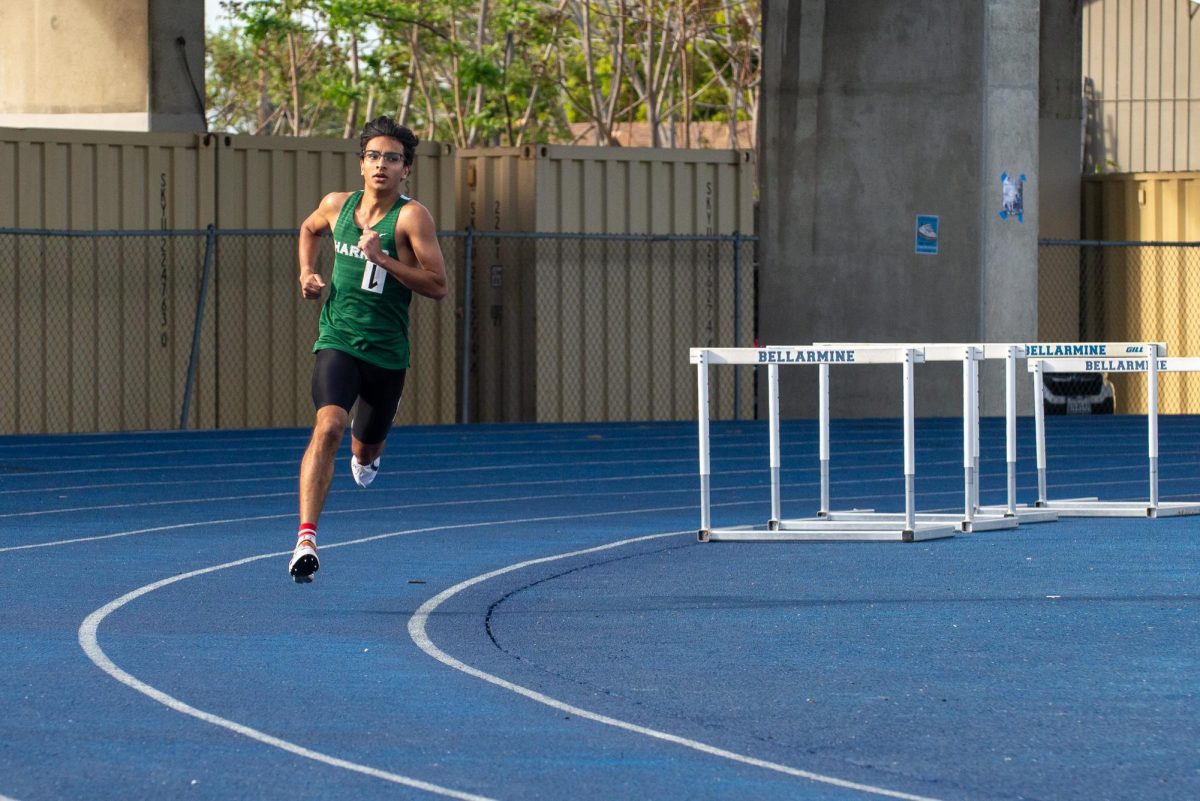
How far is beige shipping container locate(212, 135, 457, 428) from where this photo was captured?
2250 centimetres

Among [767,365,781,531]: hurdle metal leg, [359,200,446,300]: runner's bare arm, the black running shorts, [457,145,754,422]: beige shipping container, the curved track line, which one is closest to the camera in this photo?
the curved track line

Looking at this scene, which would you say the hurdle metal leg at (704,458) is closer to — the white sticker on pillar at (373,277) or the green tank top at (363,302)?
the green tank top at (363,302)

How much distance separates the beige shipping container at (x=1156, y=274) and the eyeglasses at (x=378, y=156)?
1970 centimetres

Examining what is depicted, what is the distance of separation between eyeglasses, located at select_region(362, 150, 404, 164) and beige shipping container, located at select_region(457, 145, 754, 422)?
1426 cm

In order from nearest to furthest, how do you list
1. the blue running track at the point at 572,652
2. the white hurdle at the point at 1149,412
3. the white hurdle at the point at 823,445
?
the blue running track at the point at 572,652 → the white hurdle at the point at 823,445 → the white hurdle at the point at 1149,412

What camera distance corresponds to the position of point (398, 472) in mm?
17328

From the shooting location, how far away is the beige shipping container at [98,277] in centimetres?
2144

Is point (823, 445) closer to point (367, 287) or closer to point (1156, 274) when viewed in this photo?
point (367, 287)

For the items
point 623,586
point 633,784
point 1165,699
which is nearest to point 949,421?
point 623,586

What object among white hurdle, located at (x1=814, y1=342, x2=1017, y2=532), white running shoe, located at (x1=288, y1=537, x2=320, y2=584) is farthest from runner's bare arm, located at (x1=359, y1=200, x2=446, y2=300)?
white hurdle, located at (x1=814, y1=342, x2=1017, y2=532)

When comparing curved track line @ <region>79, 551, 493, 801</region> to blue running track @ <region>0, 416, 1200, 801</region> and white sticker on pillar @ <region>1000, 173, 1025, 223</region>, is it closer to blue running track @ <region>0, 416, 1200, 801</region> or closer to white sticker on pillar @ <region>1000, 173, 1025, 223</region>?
blue running track @ <region>0, 416, 1200, 801</region>

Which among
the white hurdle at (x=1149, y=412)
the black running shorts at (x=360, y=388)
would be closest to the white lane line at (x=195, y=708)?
the black running shorts at (x=360, y=388)

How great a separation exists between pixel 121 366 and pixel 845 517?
34.3 feet

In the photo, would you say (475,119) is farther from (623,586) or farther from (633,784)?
(633,784)
